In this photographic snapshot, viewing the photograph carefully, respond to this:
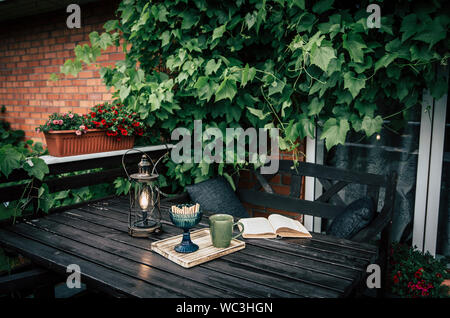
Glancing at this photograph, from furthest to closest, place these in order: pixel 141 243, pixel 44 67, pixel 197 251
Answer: pixel 44 67 < pixel 141 243 < pixel 197 251

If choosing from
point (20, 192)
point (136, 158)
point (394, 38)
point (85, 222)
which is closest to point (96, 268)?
point (85, 222)

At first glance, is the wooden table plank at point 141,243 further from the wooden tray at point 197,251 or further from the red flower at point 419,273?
the red flower at point 419,273

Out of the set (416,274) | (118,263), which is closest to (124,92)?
(118,263)

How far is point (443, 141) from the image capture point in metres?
2.28

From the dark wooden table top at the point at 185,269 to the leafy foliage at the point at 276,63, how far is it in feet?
2.81

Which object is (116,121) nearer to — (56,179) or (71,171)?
(71,171)

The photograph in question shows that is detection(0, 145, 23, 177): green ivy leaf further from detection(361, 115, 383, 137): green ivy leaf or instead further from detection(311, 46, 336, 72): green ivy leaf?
detection(361, 115, 383, 137): green ivy leaf

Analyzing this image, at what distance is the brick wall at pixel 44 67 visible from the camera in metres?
3.65

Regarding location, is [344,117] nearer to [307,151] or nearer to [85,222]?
[307,151]

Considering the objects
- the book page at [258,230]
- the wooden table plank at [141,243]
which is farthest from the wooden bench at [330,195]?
the wooden table plank at [141,243]

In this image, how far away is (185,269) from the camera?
4.51ft

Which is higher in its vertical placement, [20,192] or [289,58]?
[289,58]

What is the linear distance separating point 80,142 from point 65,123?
0.50 ft
